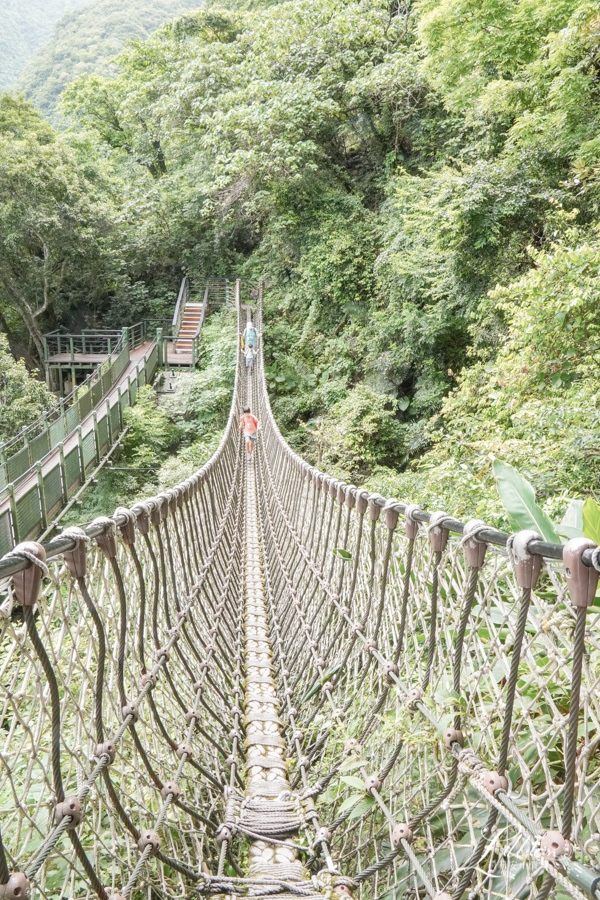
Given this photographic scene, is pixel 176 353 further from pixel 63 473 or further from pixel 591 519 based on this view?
pixel 591 519

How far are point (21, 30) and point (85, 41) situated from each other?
60.0 ft

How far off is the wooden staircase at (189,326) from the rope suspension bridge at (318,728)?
10587mm

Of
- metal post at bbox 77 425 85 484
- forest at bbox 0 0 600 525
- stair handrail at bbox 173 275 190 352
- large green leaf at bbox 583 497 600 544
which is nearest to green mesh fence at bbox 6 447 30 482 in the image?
metal post at bbox 77 425 85 484

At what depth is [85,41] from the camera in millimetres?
29938

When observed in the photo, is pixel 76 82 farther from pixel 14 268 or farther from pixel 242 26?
pixel 14 268

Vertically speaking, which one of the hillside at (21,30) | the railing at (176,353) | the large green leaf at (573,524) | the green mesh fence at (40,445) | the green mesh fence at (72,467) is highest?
the hillside at (21,30)

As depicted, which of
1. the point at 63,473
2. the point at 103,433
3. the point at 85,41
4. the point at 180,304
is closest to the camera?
the point at 63,473

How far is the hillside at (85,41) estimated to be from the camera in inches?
1056

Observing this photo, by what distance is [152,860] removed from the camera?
47.3 inches

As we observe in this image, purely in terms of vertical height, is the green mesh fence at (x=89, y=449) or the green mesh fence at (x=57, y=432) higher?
the green mesh fence at (x=57, y=432)

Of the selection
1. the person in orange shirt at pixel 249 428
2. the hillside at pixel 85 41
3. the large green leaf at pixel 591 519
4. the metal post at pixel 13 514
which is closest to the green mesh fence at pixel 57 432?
the metal post at pixel 13 514

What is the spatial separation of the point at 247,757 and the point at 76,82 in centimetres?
2049

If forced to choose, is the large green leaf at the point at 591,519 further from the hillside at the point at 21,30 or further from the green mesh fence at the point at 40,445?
the hillside at the point at 21,30

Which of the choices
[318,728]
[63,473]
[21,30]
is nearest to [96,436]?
[63,473]
